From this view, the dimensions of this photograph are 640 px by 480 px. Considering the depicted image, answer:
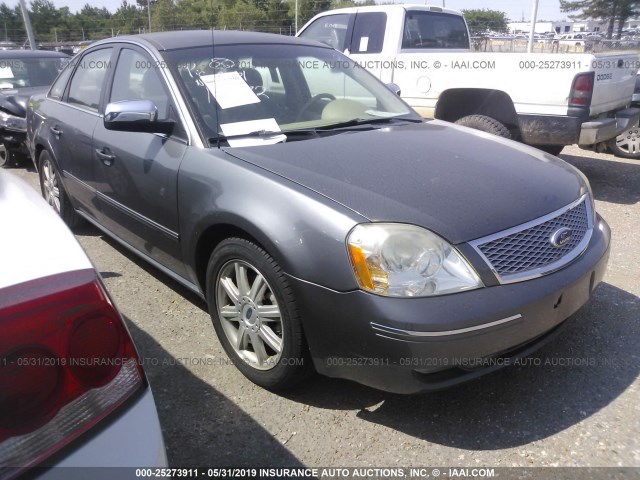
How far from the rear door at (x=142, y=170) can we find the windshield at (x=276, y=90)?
0.18 meters

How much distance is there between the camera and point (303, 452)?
2275 mm

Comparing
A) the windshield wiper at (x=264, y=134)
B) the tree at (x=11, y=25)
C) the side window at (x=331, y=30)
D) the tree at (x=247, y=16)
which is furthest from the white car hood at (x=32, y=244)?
the tree at (x=11, y=25)

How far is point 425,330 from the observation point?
6.64ft

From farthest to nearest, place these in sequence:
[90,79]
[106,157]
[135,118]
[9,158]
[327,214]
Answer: [9,158] → [90,79] → [106,157] → [135,118] → [327,214]

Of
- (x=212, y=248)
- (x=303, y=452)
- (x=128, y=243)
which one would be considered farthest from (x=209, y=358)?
(x=128, y=243)

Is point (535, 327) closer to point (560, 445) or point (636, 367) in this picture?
point (560, 445)

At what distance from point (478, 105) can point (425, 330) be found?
15.3 ft

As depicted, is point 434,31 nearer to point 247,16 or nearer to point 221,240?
point 221,240

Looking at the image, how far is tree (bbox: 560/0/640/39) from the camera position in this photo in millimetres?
40000

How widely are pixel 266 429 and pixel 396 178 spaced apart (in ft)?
4.11

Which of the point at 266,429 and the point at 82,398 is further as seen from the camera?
the point at 266,429

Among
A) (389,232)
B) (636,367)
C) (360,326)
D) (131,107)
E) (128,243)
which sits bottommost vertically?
(636,367)

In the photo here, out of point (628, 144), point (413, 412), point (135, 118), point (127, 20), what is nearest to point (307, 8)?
point (127, 20)

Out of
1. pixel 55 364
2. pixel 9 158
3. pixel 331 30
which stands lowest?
pixel 9 158
